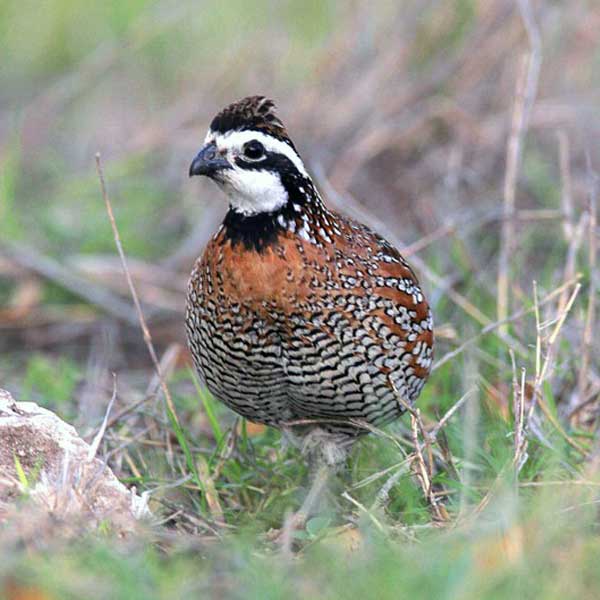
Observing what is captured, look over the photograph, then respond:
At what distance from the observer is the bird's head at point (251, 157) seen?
405cm

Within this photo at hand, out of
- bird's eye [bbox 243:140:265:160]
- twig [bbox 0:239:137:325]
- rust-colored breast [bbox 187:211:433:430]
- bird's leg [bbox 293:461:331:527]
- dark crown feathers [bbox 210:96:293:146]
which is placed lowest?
bird's leg [bbox 293:461:331:527]

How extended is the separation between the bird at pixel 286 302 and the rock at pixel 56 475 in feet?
2.00

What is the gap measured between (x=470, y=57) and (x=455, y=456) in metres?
3.53

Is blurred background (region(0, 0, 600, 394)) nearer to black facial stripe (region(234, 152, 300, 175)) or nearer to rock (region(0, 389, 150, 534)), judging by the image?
black facial stripe (region(234, 152, 300, 175))

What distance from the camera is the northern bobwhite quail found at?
400 cm

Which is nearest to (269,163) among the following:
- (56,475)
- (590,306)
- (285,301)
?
(285,301)

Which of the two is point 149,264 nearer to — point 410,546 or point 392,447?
point 392,447

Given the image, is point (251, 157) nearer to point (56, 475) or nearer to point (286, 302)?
point (286, 302)

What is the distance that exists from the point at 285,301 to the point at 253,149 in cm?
52

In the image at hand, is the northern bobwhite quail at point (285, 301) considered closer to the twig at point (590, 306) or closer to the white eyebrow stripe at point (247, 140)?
the white eyebrow stripe at point (247, 140)

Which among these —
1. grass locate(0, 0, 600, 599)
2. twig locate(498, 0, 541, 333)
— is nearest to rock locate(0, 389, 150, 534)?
grass locate(0, 0, 600, 599)

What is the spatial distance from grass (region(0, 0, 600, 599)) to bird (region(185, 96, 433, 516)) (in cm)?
26

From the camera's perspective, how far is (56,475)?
360cm

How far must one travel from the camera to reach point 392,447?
4.55 m
